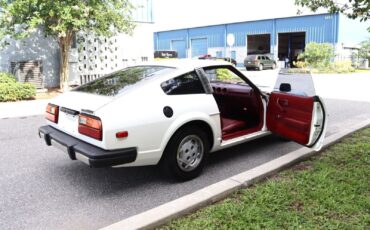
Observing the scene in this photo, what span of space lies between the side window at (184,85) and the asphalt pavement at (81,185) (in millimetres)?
1129

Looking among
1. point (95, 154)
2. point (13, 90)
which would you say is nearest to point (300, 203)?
point (95, 154)

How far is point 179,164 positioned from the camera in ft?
14.4

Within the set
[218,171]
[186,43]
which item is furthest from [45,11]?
[186,43]

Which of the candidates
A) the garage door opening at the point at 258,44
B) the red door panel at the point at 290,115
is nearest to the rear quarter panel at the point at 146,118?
the red door panel at the point at 290,115

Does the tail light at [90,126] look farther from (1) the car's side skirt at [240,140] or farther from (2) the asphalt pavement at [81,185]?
(1) the car's side skirt at [240,140]

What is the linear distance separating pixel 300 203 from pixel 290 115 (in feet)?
5.23

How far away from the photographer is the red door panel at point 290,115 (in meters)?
4.81

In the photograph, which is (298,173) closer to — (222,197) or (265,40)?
(222,197)

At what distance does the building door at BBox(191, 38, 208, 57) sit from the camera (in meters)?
44.9

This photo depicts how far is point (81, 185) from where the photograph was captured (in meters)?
4.39

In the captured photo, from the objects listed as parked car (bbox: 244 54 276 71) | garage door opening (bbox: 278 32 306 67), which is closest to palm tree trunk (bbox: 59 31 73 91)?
parked car (bbox: 244 54 276 71)

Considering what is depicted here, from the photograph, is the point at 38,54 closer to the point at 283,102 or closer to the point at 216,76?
the point at 216,76

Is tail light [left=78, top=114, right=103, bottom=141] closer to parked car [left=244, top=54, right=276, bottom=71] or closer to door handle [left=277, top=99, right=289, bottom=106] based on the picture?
door handle [left=277, top=99, right=289, bottom=106]

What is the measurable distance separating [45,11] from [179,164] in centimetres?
887
